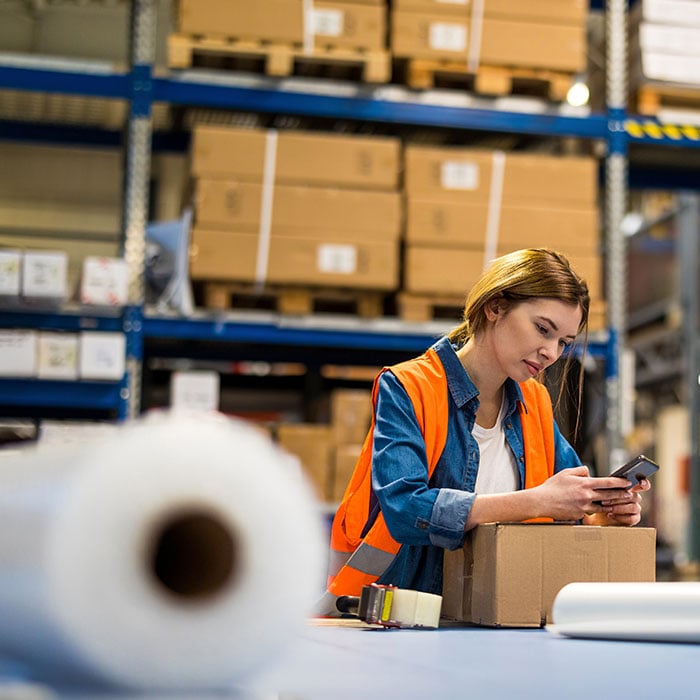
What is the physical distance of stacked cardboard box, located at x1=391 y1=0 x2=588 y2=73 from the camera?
19.4 feet

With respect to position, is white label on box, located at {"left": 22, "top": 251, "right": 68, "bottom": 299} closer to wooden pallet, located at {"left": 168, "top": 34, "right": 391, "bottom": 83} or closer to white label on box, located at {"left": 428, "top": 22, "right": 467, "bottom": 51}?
wooden pallet, located at {"left": 168, "top": 34, "right": 391, "bottom": 83}

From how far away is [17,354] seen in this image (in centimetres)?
542

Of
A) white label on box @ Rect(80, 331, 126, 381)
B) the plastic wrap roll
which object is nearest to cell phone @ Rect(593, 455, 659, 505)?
the plastic wrap roll

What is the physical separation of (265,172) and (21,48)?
3983 millimetres

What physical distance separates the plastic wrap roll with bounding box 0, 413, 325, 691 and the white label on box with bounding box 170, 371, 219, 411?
4594 mm

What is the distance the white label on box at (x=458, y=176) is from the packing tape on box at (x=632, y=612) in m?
4.01

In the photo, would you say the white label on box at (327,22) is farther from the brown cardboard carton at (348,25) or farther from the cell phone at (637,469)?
the cell phone at (637,469)

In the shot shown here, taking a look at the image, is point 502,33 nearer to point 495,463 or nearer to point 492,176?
point 492,176

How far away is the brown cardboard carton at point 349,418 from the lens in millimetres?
5797

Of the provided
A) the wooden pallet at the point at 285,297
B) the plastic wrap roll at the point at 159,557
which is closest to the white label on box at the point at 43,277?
the wooden pallet at the point at 285,297

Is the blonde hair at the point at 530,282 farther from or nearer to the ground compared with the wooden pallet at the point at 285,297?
nearer to the ground

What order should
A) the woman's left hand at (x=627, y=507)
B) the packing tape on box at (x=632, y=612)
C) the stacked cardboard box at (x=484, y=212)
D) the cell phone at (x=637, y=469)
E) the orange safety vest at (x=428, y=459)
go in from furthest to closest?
the stacked cardboard box at (x=484, y=212)
the orange safety vest at (x=428, y=459)
the woman's left hand at (x=627, y=507)
the cell phone at (x=637, y=469)
the packing tape on box at (x=632, y=612)

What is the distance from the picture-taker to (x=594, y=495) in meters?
2.36

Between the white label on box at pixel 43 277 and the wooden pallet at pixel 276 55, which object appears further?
the wooden pallet at pixel 276 55
